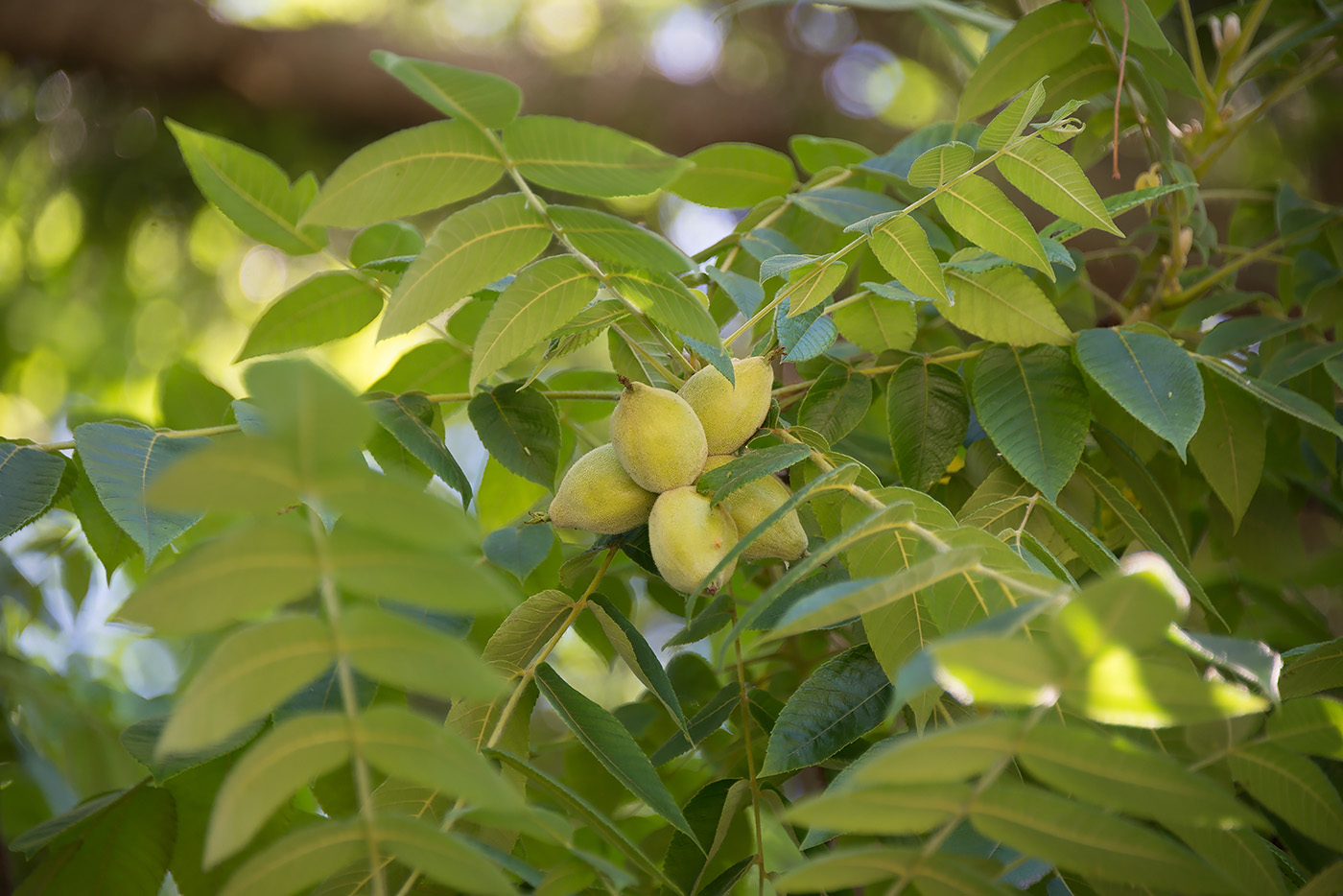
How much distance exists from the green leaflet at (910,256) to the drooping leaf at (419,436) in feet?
1.63

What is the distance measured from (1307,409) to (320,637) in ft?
3.38

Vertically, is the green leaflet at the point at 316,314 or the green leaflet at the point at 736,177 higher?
the green leaflet at the point at 736,177

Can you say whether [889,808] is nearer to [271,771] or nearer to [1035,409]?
[271,771]

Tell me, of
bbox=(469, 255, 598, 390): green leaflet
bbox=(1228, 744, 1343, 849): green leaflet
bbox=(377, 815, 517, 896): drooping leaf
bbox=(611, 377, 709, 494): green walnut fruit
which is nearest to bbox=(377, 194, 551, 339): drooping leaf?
bbox=(469, 255, 598, 390): green leaflet

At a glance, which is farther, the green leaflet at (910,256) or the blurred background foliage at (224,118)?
the blurred background foliage at (224,118)

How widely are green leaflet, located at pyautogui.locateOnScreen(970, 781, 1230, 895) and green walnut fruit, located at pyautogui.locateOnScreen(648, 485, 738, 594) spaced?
32 cm

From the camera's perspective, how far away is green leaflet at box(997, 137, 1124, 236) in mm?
825

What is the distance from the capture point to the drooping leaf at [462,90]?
68 cm

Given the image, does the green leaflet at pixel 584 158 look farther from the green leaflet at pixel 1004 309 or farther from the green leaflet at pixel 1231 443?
the green leaflet at pixel 1231 443

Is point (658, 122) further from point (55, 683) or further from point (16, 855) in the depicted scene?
point (16, 855)

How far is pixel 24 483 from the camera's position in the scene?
935 mm

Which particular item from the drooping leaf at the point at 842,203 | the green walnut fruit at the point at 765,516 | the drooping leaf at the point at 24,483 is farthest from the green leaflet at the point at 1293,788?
the drooping leaf at the point at 24,483

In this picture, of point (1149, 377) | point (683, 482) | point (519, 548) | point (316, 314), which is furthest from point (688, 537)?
point (316, 314)

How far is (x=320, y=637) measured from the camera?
1.83 feet
